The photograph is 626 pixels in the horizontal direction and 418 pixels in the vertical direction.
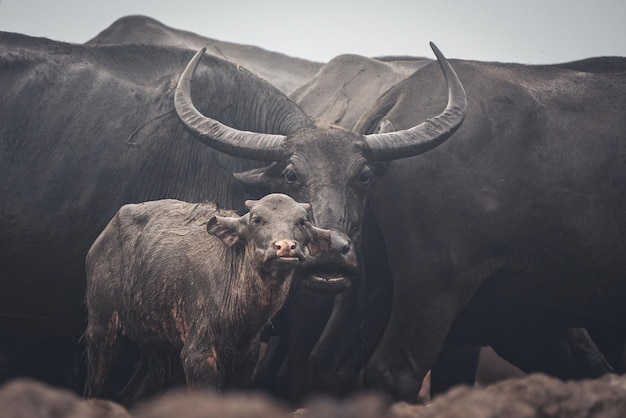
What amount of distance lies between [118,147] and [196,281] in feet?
7.79

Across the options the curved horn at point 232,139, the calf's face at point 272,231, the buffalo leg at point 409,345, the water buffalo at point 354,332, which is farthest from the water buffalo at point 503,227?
the calf's face at point 272,231

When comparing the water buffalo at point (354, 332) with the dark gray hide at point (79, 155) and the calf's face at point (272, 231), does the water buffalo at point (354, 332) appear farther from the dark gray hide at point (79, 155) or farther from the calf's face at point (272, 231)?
the calf's face at point (272, 231)

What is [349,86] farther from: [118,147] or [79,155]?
[79,155]

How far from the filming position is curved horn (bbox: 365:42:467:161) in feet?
19.5

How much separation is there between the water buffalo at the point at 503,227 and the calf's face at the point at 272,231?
5.06ft

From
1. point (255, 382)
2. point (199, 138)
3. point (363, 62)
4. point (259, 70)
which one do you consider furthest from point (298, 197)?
point (259, 70)

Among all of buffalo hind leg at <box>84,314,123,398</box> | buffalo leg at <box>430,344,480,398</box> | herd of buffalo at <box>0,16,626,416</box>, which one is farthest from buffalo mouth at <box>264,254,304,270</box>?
buffalo leg at <box>430,344,480,398</box>

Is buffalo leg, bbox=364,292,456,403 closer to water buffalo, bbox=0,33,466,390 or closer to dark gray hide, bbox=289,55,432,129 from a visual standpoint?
water buffalo, bbox=0,33,466,390

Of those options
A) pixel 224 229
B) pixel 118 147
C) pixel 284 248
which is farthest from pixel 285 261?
pixel 118 147

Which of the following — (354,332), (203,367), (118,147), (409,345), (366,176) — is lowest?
(354,332)

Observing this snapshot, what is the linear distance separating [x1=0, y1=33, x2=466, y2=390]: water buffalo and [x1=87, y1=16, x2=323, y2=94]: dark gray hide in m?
3.28

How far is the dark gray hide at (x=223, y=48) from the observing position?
1036 centimetres

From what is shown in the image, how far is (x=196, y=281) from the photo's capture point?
455cm

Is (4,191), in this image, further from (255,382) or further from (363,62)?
(363,62)
